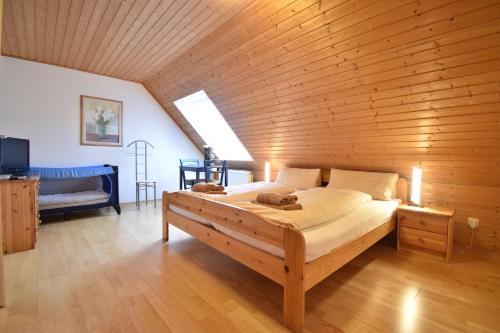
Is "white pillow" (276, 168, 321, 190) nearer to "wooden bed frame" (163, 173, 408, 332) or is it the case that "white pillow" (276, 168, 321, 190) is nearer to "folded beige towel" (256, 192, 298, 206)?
"wooden bed frame" (163, 173, 408, 332)

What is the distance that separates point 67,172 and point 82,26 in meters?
→ 2.09

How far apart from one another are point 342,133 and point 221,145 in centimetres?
288

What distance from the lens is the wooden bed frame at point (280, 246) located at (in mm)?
1464

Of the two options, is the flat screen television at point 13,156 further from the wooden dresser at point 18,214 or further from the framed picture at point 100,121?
the framed picture at point 100,121

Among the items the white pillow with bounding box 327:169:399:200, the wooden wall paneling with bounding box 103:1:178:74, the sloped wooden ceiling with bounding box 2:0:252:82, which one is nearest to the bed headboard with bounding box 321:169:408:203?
the white pillow with bounding box 327:169:399:200

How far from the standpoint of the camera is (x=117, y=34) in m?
2.84

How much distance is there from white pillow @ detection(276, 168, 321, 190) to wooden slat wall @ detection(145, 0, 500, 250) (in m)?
0.25

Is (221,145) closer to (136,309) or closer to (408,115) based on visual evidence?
(408,115)

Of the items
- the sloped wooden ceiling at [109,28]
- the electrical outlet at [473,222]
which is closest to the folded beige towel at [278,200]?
the sloped wooden ceiling at [109,28]

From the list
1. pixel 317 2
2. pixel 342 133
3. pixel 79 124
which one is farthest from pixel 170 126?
pixel 317 2

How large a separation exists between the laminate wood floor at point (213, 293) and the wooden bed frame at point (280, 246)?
0.22 m

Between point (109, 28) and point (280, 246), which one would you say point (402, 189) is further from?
point (109, 28)

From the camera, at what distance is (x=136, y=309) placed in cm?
163

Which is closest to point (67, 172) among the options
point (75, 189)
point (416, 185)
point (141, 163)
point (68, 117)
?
point (75, 189)
